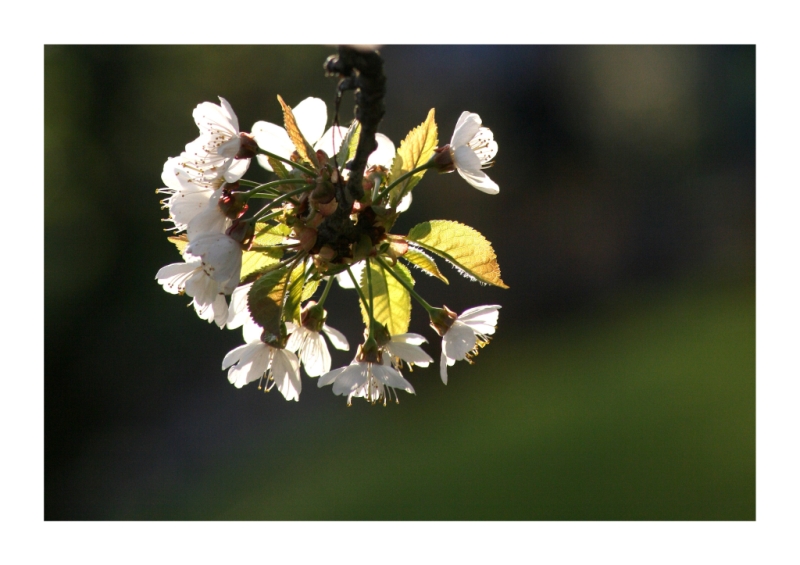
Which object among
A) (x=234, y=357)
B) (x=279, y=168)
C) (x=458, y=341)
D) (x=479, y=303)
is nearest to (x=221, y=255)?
(x=279, y=168)

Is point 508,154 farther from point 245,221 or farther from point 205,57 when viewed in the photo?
point 245,221

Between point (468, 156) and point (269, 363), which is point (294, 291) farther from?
point (468, 156)


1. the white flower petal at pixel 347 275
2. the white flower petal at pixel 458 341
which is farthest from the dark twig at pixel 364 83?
the white flower petal at pixel 458 341

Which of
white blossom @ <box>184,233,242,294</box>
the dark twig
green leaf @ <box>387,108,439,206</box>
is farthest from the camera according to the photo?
green leaf @ <box>387,108,439,206</box>

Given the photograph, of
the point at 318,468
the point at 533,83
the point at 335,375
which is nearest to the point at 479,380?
the point at 318,468

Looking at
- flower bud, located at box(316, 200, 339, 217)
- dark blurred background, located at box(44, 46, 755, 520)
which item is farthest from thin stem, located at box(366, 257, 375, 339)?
dark blurred background, located at box(44, 46, 755, 520)

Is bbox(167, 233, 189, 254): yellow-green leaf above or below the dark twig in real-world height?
below

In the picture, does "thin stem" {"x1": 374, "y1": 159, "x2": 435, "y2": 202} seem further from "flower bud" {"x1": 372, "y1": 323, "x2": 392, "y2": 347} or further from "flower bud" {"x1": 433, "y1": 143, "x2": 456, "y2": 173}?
"flower bud" {"x1": 372, "y1": 323, "x2": 392, "y2": 347}
